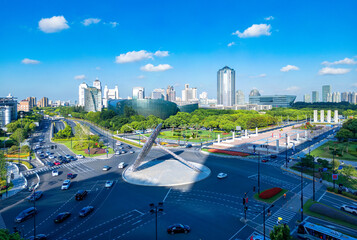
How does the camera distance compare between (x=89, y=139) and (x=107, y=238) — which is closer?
(x=107, y=238)

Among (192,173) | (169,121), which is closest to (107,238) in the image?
(192,173)

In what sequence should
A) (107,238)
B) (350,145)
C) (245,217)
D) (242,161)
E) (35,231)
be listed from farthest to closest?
(350,145) < (242,161) < (245,217) < (35,231) < (107,238)

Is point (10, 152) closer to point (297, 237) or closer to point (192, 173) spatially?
point (192, 173)

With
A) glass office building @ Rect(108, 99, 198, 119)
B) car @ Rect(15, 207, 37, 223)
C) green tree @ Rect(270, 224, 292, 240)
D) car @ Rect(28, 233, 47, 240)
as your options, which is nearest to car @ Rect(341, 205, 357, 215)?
green tree @ Rect(270, 224, 292, 240)

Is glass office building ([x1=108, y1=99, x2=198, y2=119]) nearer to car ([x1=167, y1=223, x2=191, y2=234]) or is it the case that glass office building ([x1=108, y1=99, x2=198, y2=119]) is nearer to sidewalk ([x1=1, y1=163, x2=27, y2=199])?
sidewalk ([x1=1, y1=163, x2=27, y2=199])

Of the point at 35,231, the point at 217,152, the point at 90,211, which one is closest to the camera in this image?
the point at 35,231

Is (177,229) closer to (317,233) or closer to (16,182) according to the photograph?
(317,233)

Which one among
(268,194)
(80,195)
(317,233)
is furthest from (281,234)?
(80,195)
